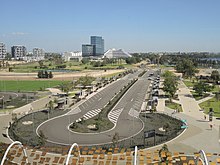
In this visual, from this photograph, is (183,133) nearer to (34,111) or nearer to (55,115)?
(55,115)

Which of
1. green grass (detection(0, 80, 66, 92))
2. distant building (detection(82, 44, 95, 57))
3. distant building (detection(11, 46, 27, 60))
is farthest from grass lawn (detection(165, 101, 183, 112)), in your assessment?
distant building (detection(82, 44, 95, 57))

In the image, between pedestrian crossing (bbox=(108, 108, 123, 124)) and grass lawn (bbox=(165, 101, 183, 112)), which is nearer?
pedestrian crossing (bbox=(108, 108, 123, 124))

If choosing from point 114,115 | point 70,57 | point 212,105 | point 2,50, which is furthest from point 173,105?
point 70,57

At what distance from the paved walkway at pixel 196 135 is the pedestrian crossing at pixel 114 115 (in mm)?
4336

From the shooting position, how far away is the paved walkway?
15.9m

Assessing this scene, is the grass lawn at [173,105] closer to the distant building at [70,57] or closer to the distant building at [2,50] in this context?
the distant building at [70,57]

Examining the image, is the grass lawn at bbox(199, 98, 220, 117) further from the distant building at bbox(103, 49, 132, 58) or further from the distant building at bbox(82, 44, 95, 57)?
the distant building at bbox(82, 44, 95, 57)

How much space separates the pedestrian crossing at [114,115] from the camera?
2236 cm

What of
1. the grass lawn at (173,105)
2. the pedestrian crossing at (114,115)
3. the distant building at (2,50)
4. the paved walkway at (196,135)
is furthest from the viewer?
the distant building at (2,50)

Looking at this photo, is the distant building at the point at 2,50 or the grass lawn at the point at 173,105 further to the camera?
the distant building at the point at 2,50

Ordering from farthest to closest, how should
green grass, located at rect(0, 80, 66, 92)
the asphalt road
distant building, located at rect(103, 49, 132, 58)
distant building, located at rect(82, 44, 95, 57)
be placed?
distant building, located at rect(82, 44, 95, 57) < distant building, located at rect(103, 49, 132, 58) < green grass, located at rect(0, 80, 66, 92) < the asphalt road

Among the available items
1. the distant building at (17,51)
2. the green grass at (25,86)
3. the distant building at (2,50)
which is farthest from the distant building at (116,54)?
the green grass at (25,86)

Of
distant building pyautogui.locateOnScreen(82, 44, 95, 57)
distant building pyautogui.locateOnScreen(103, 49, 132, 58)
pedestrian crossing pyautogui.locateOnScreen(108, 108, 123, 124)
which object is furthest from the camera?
distant building pyautogui.locateOnScreen(82, 44, 95, 57)

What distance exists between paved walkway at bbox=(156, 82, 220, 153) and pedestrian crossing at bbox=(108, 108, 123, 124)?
14.2 ft
